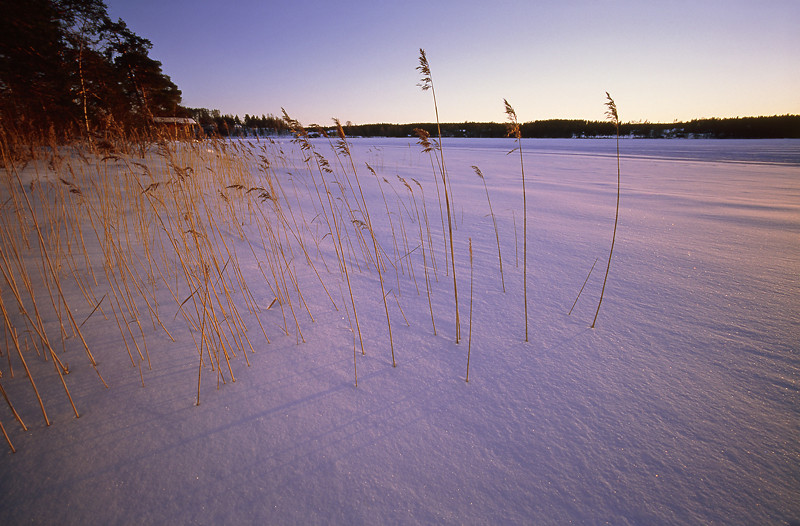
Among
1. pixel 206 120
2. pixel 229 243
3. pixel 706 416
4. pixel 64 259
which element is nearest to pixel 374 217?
pixel 229 243

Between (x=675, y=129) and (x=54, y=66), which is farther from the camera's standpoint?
(x=675, y=129)

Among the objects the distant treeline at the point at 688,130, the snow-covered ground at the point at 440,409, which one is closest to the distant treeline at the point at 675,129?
the distant treeline at the point at 688,130

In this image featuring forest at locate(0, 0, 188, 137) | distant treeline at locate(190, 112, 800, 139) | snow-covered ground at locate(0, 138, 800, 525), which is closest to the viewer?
snow-covered ground at locate(0, 138, 800, 525)

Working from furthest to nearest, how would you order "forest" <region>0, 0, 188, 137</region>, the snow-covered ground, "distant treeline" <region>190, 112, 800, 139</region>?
"distant treeline" <region>190, 112, 800, 139</region> → "forest" <region>0, 0, 188, 137</region> → the snow-covered ground

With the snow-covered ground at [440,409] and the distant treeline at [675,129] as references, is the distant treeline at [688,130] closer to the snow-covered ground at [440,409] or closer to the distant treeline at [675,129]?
the distant treeline at [675,129]

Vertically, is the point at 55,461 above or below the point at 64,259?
below

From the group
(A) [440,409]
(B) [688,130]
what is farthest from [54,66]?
(B) [688,130]

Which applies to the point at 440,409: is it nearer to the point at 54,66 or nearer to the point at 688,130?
the point at 54,66

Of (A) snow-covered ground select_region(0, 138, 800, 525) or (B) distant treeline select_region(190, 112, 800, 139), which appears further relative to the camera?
(B) distant treeline select_region(190, 112, 800, 139)

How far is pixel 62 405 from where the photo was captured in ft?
3.23

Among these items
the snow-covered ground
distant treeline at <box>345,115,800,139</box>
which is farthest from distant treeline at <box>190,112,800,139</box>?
the snow-covered ground

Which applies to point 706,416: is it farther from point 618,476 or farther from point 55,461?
point 55,461

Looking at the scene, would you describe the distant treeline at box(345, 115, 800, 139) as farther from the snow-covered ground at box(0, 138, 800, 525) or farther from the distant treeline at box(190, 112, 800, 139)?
the snow-covered ground at box(0, 138, 800, 525)

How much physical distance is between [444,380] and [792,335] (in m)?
1.48
